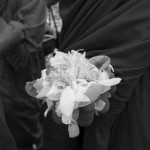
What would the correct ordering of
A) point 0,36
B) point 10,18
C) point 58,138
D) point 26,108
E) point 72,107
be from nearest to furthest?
point 72,107
point 58,138
point 0,36
point 10,18
point 26,108

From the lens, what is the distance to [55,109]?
2.69ft

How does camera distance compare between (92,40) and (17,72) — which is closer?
(92,40)

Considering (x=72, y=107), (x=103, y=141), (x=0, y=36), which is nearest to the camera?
(x=72, y=107)

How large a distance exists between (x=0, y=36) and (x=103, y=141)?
0.67 metres

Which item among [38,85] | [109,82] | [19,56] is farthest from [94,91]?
[19,56]

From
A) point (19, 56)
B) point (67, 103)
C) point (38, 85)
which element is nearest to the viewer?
point (67, 103)

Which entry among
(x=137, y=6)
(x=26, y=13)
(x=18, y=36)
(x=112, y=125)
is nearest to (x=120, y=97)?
(x=112, y=125)

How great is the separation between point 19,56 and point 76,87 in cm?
77

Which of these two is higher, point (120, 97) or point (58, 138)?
point (120, 97)

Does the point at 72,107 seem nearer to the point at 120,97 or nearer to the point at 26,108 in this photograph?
the point at 120,97

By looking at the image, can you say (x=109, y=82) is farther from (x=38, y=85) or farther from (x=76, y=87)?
(x=38, y=85)

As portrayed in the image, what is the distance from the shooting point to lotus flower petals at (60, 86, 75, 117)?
0.74 m

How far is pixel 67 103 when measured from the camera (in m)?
0.75

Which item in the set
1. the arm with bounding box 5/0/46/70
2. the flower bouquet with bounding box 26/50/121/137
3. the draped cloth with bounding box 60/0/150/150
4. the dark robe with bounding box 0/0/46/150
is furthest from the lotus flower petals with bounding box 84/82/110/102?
the arm with bounding box 5/0/46/70
